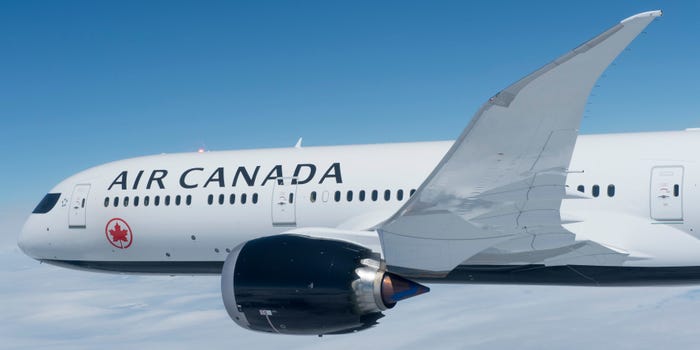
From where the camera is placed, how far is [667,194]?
11.7 meters

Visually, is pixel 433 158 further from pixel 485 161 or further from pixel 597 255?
pixel 485 161

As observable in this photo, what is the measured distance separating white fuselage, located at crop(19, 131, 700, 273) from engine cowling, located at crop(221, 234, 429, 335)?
1673mm

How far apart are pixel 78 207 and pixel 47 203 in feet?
3.93

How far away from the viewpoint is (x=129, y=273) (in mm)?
16328

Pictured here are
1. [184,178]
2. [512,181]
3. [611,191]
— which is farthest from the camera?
[184,178]

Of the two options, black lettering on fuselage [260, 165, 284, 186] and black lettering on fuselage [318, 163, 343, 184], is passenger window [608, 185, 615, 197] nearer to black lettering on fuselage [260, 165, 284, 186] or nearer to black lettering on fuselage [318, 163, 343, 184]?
black lettering on fuselage [318, 163, 343, 184]

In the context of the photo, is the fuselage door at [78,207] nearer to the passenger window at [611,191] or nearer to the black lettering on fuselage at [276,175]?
the black lettering on fuselage at [276,175]

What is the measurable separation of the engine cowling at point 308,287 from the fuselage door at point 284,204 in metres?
3.38

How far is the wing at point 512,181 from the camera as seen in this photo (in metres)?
7.84

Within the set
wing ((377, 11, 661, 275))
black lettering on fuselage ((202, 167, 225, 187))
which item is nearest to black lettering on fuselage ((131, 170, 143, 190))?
black lettering on fuselage ((202, 167, 225, 187))

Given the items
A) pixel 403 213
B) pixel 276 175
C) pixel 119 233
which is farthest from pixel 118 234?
pixel 403 213

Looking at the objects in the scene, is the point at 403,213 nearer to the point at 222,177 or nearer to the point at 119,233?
the point at 222,177

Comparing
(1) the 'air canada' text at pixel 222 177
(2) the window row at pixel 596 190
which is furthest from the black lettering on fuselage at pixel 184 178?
(2) the window row at pixel 596 190

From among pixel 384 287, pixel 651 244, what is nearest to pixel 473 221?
pixel 384 287
